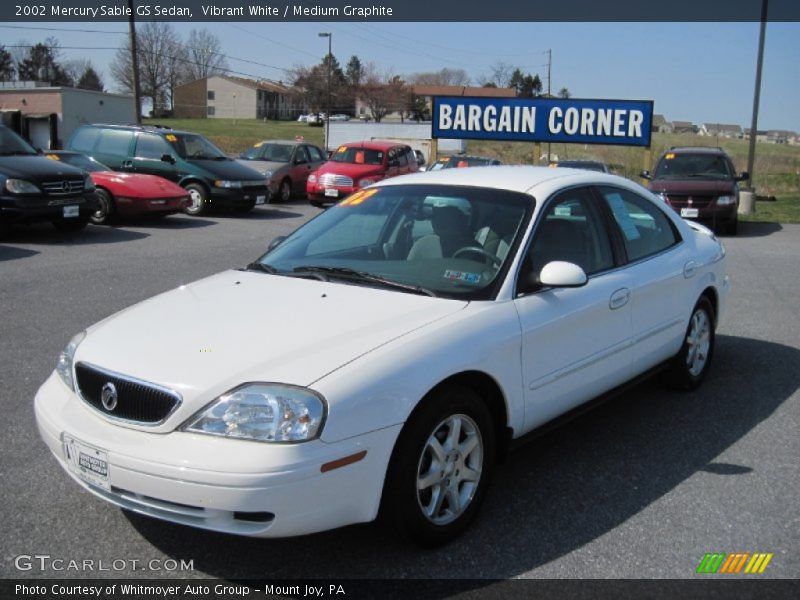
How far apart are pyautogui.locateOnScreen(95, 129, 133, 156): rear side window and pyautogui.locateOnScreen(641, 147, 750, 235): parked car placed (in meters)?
11.0

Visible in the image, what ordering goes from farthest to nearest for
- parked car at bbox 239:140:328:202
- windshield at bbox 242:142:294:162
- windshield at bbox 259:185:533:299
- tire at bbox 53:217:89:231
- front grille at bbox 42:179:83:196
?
windshield at bbox 242:142:294:162 < parked car at bbox 239:140:328:202 < tire at bbox 53:217:89:231 < front grille at bbox 42:179:83:196 < windshield at bbox 259:185:533:299

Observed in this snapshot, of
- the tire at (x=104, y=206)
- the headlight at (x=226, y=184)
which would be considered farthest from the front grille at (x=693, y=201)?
the tire at (x=104, y=206)

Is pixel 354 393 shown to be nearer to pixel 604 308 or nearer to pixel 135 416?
pixel 135 416

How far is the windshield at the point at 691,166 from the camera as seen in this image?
17.7m

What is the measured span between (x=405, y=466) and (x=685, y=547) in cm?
130

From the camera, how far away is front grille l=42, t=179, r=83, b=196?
39.9 ft

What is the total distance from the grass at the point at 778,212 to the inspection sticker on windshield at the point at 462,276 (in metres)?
18.1

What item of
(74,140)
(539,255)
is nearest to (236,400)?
(539,255)

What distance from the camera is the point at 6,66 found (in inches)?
3169

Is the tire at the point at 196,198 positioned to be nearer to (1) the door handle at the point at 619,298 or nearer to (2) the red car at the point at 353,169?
(2) the red car at the point at 353,169

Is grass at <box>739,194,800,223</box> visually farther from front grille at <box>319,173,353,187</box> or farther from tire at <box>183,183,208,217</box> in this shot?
tire at <box>183,183,208,217</box>

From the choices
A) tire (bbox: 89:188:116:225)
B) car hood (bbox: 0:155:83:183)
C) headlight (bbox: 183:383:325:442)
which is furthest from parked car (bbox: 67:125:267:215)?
headlight (bbox: 183:383:325:442)

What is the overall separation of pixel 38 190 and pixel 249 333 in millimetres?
9964

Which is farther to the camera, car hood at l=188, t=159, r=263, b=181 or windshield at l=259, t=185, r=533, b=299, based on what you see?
car hood at l=188, t=159, r=263, b=181
